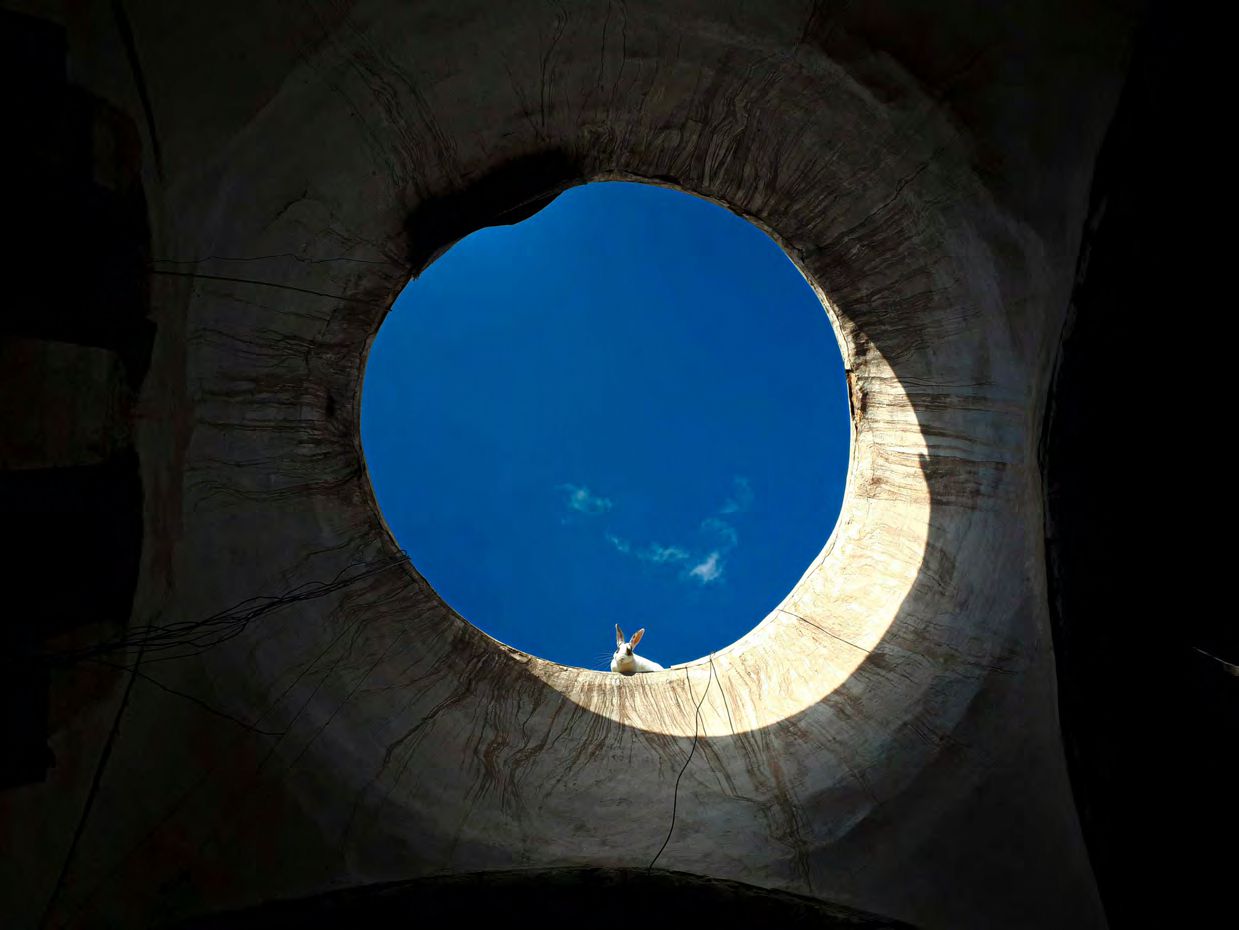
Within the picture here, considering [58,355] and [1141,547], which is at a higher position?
[58,355]

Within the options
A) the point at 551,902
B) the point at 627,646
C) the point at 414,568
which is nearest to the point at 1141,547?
the point at 551,902

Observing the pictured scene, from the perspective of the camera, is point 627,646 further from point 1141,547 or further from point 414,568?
point 1141,547

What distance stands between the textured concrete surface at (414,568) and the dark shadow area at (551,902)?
13 centimetres

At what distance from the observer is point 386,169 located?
17.0 feet

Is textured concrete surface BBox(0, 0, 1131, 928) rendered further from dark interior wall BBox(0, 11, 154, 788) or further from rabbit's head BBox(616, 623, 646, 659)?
rabbit's head BBox(616, 623, 646, 659)

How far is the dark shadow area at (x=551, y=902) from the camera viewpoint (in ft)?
16.1

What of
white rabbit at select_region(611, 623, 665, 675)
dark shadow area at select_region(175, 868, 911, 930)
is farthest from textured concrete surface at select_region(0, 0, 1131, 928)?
white rabbit at select_region(611, 623, 665, 675)

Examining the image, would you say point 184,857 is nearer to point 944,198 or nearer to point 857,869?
point 857,869

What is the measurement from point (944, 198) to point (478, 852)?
5.45 meters

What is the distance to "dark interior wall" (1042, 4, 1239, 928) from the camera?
13.9 feet

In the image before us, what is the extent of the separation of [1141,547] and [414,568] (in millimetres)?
5201

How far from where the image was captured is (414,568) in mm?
6297

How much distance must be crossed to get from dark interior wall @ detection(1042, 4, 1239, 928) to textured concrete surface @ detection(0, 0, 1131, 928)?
218 millimetres

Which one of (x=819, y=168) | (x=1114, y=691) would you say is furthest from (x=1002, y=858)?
(x=819, y=168)
